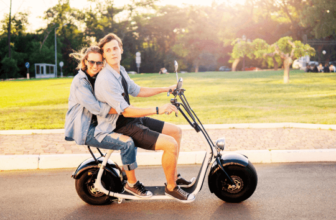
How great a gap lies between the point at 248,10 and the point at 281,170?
5199cm

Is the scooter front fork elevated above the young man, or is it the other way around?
the young man

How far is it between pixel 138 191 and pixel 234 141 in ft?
11.3

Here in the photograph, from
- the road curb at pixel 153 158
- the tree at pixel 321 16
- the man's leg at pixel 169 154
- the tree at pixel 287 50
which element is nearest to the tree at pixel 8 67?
the tree at pixel 287 50

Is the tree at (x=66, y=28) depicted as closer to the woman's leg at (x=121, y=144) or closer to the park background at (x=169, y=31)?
the park background at (x=169, y=31)

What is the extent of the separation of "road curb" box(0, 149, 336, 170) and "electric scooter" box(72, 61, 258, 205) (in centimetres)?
172

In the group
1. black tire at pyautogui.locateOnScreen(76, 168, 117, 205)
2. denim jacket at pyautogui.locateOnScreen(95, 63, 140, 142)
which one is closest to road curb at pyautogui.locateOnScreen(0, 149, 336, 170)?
black tire at pyautogui.locateOnScreen(76, 168, 117, 205)

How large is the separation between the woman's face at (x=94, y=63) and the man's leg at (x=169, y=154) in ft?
3.15

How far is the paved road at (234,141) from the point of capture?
20.5 feet

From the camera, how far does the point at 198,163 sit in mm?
5766

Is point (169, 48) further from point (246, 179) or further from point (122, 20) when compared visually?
point (246, 179)

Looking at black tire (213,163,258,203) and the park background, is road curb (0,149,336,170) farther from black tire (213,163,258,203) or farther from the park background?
the park background

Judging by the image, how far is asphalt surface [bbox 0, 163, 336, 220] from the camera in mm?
3766

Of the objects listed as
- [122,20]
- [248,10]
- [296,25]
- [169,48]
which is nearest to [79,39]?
[122,20]

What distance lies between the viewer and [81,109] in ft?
12.1
